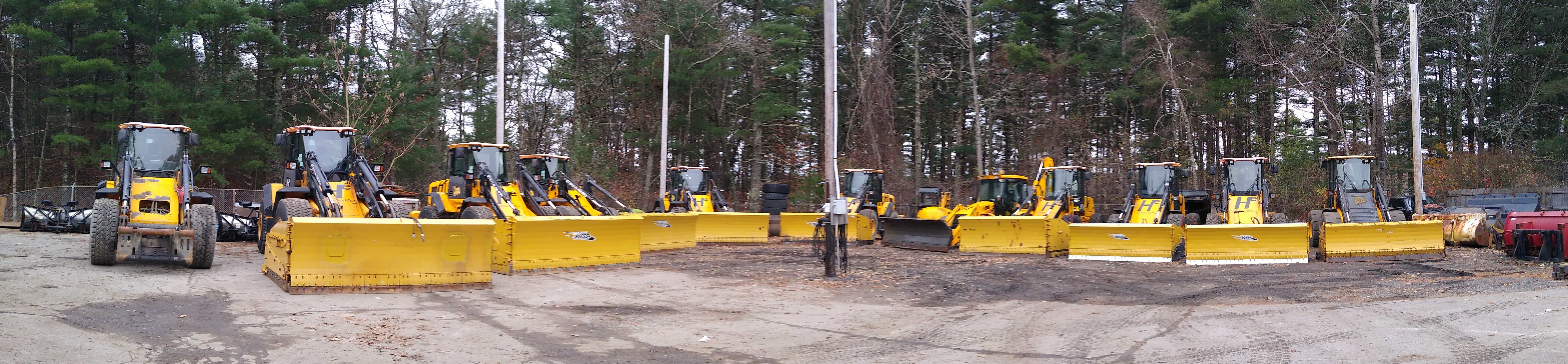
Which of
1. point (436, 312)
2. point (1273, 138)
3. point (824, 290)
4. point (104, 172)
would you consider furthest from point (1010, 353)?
point (104, 172)

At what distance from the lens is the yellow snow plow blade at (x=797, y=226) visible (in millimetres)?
23766

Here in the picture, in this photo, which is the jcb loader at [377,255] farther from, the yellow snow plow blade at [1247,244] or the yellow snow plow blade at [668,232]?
the yellow snow plow blade at [1247,244]

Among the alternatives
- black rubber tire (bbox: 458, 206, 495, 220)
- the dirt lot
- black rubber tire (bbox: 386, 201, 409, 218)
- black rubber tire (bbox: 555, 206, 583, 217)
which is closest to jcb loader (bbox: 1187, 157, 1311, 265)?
the dirt lot

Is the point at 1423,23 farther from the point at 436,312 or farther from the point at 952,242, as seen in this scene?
the point at 436,312

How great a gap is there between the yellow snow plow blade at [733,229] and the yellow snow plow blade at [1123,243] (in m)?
7.29

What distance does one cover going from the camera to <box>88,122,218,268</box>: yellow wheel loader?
11.7 m

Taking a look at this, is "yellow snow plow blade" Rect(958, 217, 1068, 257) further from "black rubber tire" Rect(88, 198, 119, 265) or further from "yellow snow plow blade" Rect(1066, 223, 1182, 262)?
"black rubber tire" Rect(88, 198, 119, 265)

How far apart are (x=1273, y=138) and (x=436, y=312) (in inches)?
1183

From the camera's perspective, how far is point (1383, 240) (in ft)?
51.9

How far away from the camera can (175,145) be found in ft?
43.0

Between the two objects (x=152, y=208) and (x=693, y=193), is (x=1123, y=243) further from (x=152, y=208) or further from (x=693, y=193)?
(x=152, y=208)

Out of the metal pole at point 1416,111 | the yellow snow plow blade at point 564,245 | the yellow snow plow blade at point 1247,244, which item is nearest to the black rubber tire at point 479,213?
the yellow snow plow blade at point 564,245

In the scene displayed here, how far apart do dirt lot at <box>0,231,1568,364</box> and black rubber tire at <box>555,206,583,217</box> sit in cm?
298

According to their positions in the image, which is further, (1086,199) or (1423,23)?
(1423,23)
